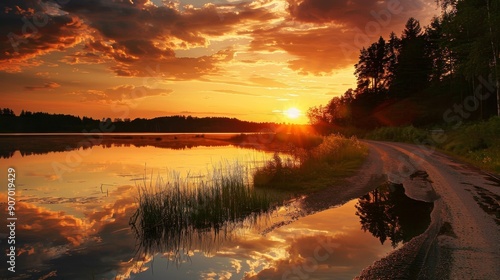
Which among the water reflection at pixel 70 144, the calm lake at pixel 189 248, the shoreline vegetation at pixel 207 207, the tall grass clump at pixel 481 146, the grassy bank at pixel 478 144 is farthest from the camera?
the water reflection at pixel 70 144

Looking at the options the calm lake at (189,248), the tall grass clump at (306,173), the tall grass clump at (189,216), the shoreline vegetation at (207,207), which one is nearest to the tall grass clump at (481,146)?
the tall grass clump at (306,173)

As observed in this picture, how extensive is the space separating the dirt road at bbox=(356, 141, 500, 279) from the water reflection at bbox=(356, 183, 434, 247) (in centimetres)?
36

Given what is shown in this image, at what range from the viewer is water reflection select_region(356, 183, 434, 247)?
10.1 m

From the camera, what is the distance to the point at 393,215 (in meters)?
12.1

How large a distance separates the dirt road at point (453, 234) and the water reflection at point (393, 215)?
358 millimetres

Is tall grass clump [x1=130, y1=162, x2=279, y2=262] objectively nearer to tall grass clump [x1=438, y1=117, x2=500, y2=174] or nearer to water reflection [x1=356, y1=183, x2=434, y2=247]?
water reflection [x1=356, y1=183, x2=434, y2=247]

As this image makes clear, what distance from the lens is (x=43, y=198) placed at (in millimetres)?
16578

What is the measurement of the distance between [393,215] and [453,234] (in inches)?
109

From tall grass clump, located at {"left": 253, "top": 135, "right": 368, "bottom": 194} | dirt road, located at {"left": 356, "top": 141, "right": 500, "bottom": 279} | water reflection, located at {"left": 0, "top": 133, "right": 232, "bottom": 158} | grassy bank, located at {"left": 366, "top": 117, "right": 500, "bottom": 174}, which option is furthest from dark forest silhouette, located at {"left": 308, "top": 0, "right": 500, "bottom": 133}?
water reflection, located at {"left": 0, "top": 133, "right": 232, "bottom": 158}

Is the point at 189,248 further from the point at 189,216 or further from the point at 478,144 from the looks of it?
the point at 478,144

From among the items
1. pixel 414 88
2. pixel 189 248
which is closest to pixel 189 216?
pixel 189 248

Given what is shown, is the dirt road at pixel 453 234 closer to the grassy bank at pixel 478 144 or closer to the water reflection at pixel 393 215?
the water reflection at pixel 393 215

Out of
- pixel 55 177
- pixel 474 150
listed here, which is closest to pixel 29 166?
pixel 55 177

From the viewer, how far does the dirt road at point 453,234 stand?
7.15 metres
